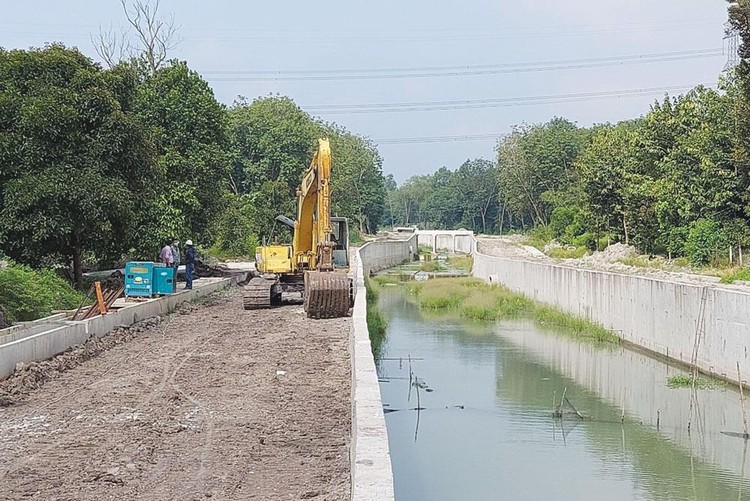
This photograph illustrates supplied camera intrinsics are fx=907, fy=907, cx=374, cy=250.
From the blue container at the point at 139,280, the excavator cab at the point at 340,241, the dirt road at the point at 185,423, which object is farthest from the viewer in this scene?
the excavator cab at the point at 340,241

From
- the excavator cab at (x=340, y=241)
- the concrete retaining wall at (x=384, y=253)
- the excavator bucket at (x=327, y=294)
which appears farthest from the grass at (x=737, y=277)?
the concrete retaining wall at (x=384, y=253)

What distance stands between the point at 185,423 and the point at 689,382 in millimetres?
11239

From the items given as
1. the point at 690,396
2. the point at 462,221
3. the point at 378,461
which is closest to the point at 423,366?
the point at 690,396

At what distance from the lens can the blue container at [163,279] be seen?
78.8ft

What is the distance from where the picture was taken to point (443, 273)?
5600 centimetres

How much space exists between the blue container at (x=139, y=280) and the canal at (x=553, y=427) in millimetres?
6346

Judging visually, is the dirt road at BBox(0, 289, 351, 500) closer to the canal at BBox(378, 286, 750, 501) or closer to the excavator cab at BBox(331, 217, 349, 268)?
the canal at BBox(378, 286, 750, 501)

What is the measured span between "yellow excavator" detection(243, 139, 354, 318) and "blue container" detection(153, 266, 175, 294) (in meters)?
2.06

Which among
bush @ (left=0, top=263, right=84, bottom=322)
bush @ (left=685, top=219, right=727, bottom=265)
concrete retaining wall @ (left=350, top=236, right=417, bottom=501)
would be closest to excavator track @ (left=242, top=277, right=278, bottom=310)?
bush @ (left=0, top=263, right=84, bottom=322)

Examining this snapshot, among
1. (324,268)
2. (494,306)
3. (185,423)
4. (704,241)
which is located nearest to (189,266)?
(324,268)

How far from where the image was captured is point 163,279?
953 inches

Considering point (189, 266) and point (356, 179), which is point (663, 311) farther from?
point (356, 179)

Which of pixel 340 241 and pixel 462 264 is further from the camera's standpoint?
pixel 462 264

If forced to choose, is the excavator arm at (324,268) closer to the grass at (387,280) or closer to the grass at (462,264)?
the grass at (387,280)
